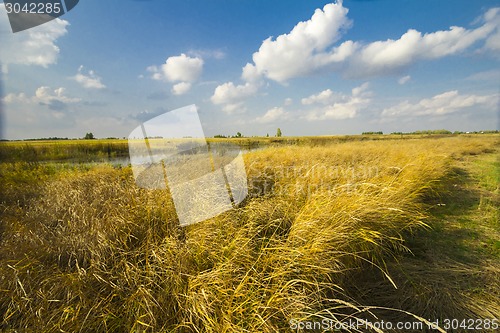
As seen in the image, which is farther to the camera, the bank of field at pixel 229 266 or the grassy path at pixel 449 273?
the grassy path at pixel 449 273

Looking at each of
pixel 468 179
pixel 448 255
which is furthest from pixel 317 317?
pixel 468 179

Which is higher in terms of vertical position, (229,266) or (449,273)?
(229,266)

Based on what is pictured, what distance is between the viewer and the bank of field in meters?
1.43

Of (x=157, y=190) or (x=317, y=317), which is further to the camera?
(x=157, y=190)

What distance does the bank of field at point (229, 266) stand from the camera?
1431 mm

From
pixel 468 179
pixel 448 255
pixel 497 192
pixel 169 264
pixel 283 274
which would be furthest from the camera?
pixel 468 179

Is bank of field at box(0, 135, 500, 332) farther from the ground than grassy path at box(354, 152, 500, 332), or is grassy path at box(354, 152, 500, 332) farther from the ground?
bank of field at box(0, 135, 500, 332)

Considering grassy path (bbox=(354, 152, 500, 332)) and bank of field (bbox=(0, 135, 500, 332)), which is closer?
bank of field (bbox=(0, 135, 500, 332))

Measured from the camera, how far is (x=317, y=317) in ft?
4.59

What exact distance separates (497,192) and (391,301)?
579 cm

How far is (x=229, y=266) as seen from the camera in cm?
174

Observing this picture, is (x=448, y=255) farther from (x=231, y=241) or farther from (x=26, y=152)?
(x=26, y=152)

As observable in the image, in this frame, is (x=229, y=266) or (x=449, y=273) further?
(x=449, y=273)

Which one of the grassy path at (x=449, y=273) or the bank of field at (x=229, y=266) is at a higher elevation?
the bank of field at (x=229, y=266)
